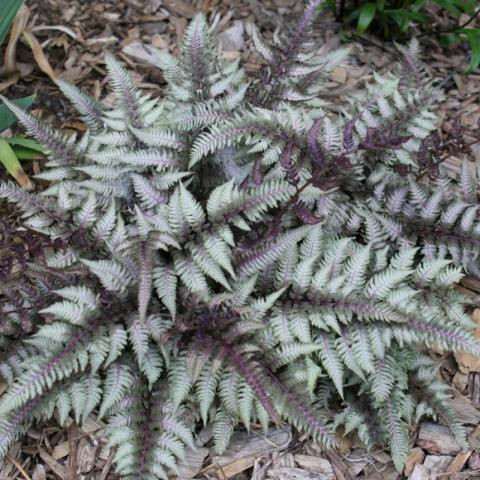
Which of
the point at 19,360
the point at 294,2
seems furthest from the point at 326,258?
the point at 294,2

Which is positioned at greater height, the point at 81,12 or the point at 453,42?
the point at 453,42

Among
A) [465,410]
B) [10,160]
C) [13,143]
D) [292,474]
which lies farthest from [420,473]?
[13,143]

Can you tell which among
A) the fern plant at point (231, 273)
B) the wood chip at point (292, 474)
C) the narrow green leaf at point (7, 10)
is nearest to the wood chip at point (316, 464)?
the wood chip at point (292, 474)

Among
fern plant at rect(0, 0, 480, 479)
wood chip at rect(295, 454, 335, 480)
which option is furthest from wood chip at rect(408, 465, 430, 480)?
wood chip at rect(295, 454, 335, 480)

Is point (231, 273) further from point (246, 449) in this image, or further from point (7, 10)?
point (7, 10)

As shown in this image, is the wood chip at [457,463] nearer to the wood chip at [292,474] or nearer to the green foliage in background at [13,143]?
the wood chip at [292,474]

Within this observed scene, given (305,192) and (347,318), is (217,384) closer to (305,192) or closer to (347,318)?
(347,318)

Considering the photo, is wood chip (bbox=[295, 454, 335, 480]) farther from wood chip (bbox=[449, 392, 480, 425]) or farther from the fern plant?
wood chip (bbox=[449, 392, 480, 425])

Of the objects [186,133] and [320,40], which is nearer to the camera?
[186,133]
